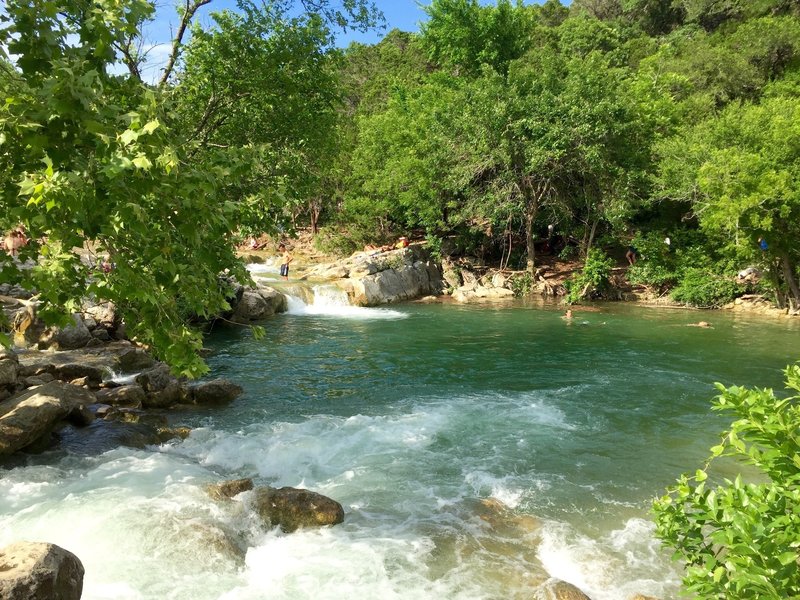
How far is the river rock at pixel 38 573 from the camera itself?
12.5 ft

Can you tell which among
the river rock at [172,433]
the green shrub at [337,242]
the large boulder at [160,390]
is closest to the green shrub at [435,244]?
the green shrub at [337,242]

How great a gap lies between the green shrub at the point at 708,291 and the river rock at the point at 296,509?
75.2 feet

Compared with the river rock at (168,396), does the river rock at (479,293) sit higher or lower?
higher

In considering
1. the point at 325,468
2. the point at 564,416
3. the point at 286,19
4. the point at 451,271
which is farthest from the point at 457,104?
the point at 325,468

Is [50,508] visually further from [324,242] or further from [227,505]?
[324,242]

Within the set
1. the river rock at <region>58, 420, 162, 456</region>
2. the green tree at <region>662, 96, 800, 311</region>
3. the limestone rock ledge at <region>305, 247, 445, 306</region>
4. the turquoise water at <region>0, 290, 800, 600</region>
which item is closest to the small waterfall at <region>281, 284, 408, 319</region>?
the limestone rock ledge at <region>305, 247, 445, 306</region>

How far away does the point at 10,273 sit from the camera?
12.7 feet

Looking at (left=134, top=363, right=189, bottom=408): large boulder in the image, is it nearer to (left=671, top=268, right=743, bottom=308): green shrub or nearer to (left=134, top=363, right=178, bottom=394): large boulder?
(left=134, top=363, right=178, bottom=394): large boulder

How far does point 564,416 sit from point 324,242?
28579 mm

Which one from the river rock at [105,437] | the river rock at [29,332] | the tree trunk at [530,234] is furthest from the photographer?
the tree trunk at [530,234]

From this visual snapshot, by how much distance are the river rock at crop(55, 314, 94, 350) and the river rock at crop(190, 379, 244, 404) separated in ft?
16.0

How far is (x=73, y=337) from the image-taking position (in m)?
14.8

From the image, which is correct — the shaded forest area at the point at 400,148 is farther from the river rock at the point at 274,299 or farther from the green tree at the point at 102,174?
the river rock at the point at 274,299

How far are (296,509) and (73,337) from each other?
430 inches
